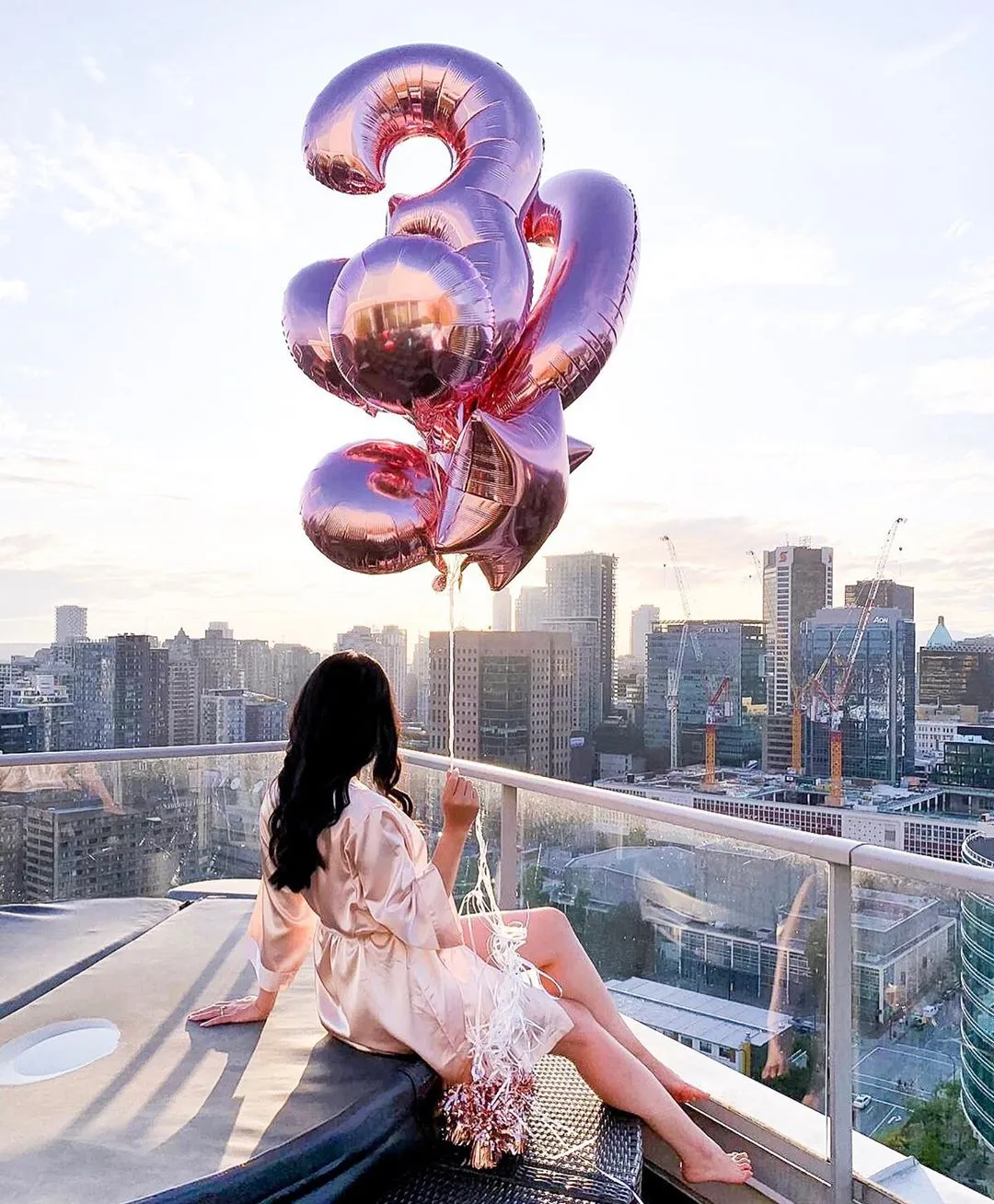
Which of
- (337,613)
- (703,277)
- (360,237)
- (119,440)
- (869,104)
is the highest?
(869,104)

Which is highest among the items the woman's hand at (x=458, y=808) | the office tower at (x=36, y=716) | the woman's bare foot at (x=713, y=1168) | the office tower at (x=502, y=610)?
the office tower at (x=502, y=610)

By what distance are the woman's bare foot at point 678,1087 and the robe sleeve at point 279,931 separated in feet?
3.08

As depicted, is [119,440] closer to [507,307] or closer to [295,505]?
[295,505]

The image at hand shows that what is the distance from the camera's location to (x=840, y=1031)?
79.4 inches

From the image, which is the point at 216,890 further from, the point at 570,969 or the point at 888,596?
the point at 888,596

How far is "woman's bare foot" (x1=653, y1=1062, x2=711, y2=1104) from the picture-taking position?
2.30 meters

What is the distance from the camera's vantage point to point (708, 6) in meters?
4.39

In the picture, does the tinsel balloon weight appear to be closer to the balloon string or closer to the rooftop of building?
the balloon string

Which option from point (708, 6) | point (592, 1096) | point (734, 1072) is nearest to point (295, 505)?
point (592, 1096)

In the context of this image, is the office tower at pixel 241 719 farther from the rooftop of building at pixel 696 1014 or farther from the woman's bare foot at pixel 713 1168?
the woman's bare foot at pixel 713 1168

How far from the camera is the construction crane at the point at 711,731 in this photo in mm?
24631

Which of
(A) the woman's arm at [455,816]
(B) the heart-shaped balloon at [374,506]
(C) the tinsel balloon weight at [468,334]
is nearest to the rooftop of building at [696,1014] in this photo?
(C) the tinsel balloon weight at [468,334]

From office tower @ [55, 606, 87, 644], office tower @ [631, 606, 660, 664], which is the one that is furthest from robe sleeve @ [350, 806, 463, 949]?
office tower @ [631, 606, 660, 664]

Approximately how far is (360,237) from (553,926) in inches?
73.5
